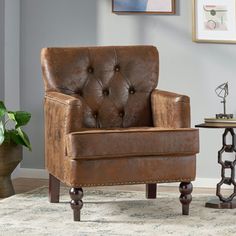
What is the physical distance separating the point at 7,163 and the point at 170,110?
1158 mm

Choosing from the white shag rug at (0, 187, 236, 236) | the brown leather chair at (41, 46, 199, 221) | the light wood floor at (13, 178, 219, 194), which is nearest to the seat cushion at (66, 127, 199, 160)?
the brown leather chair at (41, 46, 199, 221)

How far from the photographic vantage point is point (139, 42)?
4758mm

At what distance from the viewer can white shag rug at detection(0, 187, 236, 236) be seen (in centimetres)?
332

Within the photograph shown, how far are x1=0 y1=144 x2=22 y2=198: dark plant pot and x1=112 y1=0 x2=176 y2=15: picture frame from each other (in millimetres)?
1200

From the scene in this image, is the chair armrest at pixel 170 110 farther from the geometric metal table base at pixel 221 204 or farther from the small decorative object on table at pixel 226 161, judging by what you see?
the geometric metal table base at pixel 221 204

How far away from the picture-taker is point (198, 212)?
375 centimetres

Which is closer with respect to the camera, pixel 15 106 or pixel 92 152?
pixel 92 152

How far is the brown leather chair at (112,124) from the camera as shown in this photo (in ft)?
11.4

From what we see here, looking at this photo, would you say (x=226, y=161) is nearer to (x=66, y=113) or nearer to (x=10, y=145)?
(x=66, y=113)

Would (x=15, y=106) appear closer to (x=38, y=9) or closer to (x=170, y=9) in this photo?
(x=38, y=9)

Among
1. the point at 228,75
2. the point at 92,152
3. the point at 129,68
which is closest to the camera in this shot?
the point at 92,152

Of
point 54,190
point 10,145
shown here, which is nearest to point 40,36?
point 10,145

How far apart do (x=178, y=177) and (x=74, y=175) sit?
561 mm

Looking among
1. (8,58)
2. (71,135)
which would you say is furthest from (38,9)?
(71,135)
